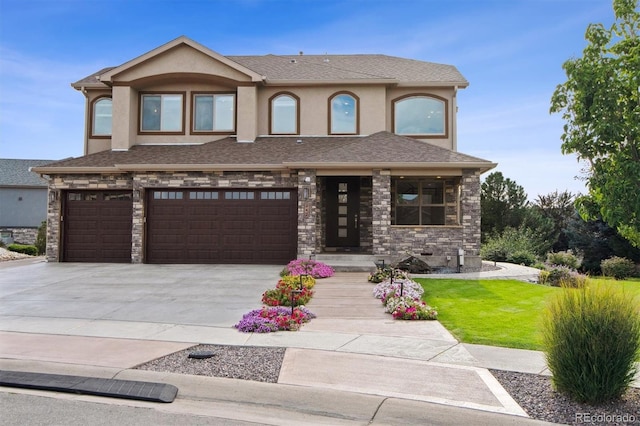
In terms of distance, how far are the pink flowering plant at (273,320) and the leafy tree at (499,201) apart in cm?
1647

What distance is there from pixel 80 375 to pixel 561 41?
35.8 ft

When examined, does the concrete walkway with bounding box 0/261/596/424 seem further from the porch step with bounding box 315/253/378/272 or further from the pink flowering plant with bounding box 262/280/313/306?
the porch step with bounding box 315/253/378/272

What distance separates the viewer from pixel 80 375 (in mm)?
A: 5707

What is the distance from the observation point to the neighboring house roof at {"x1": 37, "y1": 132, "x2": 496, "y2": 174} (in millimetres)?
15656

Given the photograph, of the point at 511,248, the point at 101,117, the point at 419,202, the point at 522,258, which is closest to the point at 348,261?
the point at 419,202

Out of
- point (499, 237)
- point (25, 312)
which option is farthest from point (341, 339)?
point (499, 237)

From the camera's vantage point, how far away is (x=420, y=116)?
19.2m

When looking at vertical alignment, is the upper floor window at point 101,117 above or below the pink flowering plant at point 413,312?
above

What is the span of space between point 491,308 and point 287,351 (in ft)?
16.5

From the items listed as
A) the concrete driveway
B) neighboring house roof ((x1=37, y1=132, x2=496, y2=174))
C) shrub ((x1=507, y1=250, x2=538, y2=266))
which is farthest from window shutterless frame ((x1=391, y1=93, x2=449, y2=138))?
the concrete driveway

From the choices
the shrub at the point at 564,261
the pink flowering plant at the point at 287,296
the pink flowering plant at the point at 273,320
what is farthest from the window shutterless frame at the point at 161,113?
the shrub at the point at 564,261

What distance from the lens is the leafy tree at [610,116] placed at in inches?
208

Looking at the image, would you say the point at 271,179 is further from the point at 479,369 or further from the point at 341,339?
the point at 479,369

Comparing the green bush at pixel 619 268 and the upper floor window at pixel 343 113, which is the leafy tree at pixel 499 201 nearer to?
the green bush at pixel 619 268
